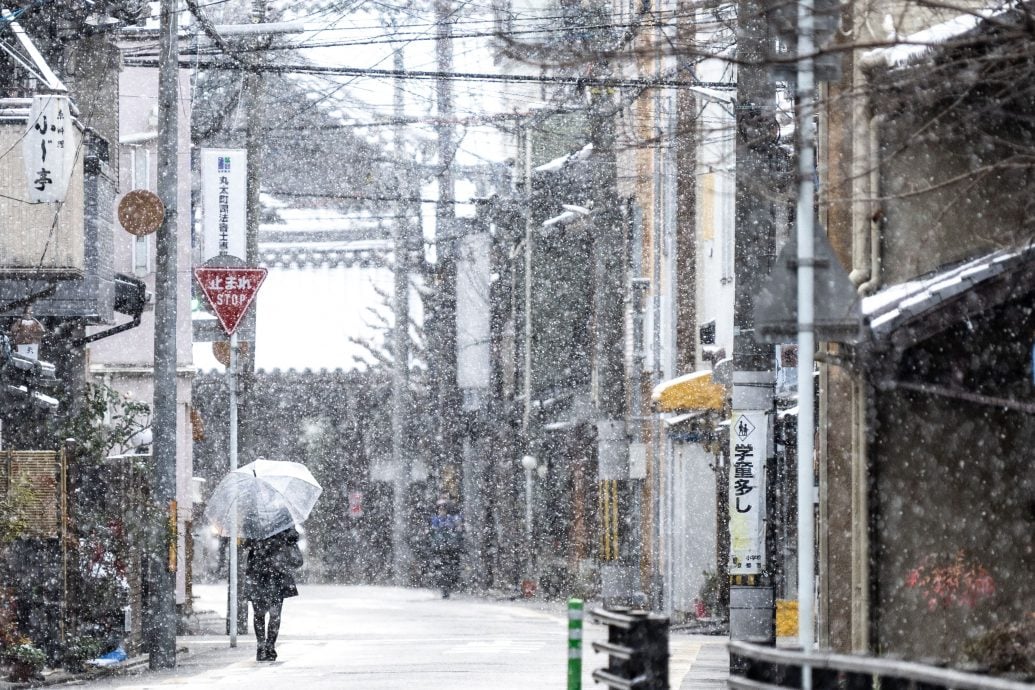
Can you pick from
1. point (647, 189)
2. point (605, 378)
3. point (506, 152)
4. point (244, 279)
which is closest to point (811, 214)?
point (244, 279)

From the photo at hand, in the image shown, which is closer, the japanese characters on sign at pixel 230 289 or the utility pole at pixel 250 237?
the japanese characters on sign at pixel 230 289

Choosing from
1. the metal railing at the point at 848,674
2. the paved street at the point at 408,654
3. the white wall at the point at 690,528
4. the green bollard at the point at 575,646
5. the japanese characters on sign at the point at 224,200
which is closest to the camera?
the metal railing at the point at 848,674

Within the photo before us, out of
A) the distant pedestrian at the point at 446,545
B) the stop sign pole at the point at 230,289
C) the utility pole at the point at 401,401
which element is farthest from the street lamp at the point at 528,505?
the stop sign pole at the point at 230,289

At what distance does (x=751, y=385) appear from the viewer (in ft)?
44.1

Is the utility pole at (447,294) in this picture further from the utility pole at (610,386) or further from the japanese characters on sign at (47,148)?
the japanese characters on sign at (47,148)

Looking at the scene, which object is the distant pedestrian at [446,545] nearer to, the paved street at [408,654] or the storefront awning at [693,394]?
the paved street at [408,654]

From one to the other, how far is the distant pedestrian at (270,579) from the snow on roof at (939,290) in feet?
25.9

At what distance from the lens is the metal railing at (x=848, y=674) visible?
20.7ft

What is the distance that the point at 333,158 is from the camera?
150 feet

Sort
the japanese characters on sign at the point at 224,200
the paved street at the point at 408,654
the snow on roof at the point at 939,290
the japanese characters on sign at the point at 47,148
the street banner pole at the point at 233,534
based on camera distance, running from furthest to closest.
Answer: the japanese characters on sign at the point at 224,200 < the street banner pole at the point at 233,534 < the japanese characters on sign at the point at 47,148 < the paved street at the point at 408,654 < the snow on roof at the point at 939,290

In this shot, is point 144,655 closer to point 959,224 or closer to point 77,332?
point 77,332

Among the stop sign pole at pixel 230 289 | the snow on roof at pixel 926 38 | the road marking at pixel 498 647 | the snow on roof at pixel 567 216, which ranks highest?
the snow on roof at pixel 567 216

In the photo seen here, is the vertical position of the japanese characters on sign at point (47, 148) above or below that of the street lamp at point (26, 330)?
above

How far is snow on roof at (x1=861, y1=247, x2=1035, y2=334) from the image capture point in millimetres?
11867
